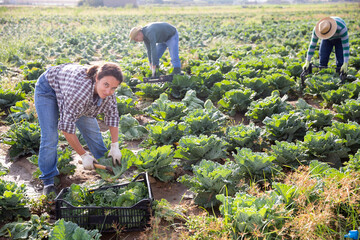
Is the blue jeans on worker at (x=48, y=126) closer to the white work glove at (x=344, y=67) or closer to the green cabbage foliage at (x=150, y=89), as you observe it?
the green cabbage foliage at (x=150, y=89)

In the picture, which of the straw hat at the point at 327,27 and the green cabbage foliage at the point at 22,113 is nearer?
the green cabbage foliage at the point at 22,113

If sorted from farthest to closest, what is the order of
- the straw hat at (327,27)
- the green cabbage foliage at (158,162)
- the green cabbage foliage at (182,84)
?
the green cabbage foliage at (182,84) < the straw hat at (327,27) < the green cabbage foliage at (158,162)

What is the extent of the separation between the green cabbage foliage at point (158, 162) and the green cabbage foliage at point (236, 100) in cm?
238

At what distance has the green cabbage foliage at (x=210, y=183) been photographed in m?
3.28

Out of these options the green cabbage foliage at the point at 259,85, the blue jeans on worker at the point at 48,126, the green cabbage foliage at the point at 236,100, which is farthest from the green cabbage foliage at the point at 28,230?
the green cabbage foliage at the point at 259,85

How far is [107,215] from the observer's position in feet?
9.42

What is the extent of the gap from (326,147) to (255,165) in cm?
109

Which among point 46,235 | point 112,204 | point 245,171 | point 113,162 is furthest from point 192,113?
point 46,235

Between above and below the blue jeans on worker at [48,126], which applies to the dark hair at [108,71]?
above

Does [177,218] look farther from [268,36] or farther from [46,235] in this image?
[268,36]

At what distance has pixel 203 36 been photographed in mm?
17750

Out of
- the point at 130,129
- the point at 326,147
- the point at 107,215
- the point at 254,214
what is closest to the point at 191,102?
the point at 130,129

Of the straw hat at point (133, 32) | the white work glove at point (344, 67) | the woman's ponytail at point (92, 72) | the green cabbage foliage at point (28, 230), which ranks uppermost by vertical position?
the straw hat at point (133, 32)

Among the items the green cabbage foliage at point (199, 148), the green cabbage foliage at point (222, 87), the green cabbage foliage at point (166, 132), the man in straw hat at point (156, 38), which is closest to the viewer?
the green cabbage foliage at point (199, 148)
